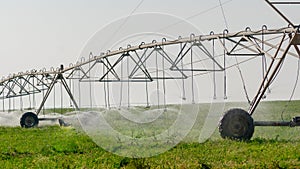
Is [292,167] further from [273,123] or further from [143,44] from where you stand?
[143,44]

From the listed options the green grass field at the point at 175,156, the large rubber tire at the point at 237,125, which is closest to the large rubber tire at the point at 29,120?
the green grass field at the point at 175,156

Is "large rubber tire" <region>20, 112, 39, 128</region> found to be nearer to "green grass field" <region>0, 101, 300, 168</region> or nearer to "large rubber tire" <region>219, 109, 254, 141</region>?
"green grass field" <region>0, 101, 300, 168</region>

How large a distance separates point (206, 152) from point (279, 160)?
2456 mm

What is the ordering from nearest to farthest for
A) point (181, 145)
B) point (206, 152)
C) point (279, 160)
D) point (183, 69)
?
point (279, 160)
point (206, 152)
point (181, 145)
point (183, 69)

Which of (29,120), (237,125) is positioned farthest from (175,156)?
(29,120)

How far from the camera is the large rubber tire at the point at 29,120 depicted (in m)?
35.1

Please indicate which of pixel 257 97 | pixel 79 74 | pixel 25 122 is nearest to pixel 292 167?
pixel 257 97

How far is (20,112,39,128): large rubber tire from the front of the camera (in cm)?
3506

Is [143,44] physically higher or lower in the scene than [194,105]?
higher

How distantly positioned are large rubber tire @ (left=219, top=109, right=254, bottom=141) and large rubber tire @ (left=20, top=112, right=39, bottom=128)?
64.5 feet

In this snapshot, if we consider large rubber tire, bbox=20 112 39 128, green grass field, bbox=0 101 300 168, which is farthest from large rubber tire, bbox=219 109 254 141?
large rubber tire, bbox=20 112 39 128

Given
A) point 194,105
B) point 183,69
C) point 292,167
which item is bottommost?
point 292,167

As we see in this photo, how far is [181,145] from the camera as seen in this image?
16.5m

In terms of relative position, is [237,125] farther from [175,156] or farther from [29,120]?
[29,120]
